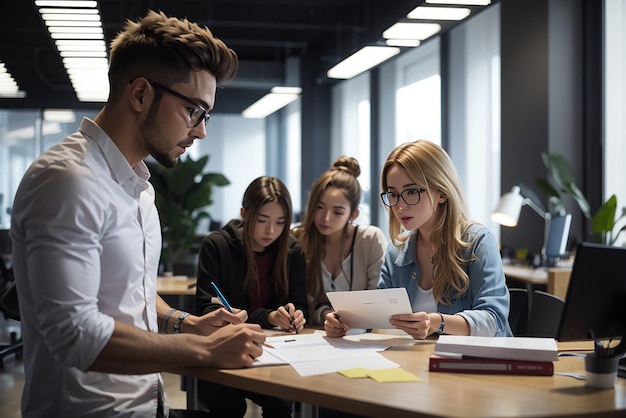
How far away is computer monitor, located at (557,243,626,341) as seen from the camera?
5.62 feet

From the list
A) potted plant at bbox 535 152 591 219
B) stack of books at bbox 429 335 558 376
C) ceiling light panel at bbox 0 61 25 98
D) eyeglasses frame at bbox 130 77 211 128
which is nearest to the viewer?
eyeglasses frame at bbox 130 77 211 128

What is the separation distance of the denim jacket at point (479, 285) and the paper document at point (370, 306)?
26 cm

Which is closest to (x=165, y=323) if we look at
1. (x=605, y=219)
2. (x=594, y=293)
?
(x=594, y=293)

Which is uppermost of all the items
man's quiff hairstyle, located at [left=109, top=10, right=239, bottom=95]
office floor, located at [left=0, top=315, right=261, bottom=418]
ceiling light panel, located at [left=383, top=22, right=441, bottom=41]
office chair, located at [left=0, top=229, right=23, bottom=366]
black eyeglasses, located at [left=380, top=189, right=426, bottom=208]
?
ceiling light panel, located at [left=383, top=22, right=441, bottom=41]

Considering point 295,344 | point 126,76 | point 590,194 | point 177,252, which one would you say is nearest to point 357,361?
point 295,344

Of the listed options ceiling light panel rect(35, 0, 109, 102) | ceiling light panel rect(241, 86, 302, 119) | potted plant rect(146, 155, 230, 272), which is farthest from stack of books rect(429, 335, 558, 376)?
ceiling light panel rect(241, 86, 302, 119)

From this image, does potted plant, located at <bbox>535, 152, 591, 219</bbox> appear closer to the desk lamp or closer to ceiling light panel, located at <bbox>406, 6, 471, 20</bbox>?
the desk lamp

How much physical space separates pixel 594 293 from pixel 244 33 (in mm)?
9548

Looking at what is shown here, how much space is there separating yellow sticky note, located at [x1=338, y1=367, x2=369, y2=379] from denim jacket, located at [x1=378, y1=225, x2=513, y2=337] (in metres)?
0.58

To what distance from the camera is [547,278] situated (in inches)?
195

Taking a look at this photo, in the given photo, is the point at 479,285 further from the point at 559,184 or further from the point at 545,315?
the point at 559,184

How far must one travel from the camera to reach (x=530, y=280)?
16.4 feet

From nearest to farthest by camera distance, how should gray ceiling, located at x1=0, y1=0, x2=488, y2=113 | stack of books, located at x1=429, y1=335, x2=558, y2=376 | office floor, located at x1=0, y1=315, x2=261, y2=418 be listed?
1. stack of books, located at x1=429, y1=335, x2=558, y2=376
2. office floor, located at x1=0, y1=315, x2=261, y2=418
3. gray ceiling, located at x1=0, y1=0, x2=488, y2=113

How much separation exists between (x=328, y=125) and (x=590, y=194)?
6.07 m
